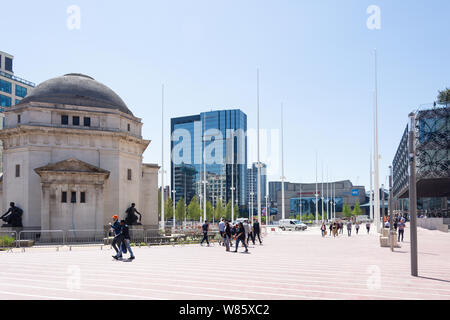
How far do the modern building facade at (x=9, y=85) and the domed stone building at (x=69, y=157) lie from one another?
59.9 m

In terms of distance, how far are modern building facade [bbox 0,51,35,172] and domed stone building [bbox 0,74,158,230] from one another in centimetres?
5989

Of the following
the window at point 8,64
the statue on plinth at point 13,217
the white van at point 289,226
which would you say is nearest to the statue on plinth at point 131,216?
the statue on plinth at point 13,217

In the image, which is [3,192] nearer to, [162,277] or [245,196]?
[162,277]

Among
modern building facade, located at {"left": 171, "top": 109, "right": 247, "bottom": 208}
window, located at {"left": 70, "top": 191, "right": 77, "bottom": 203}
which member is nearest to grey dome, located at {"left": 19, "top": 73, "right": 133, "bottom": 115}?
window, located at {"left": 70, "top": 191, "right": 77, "bottom": 203}

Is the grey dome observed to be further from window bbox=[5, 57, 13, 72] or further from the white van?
window bbox=[5, 57, 13, 72]

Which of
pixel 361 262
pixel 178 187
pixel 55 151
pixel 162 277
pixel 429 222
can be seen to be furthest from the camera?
pixel 178 187

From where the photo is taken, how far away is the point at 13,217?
38312mm

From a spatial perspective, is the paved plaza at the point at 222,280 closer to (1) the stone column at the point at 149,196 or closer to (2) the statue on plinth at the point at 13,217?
(2) the statue on plinth at the point at 13,217

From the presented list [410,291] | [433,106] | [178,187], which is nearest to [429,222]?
[433,106]

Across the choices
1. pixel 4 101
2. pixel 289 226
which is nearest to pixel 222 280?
pixel 289 226

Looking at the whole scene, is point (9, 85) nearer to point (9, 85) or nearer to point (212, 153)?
point (9, 85)
